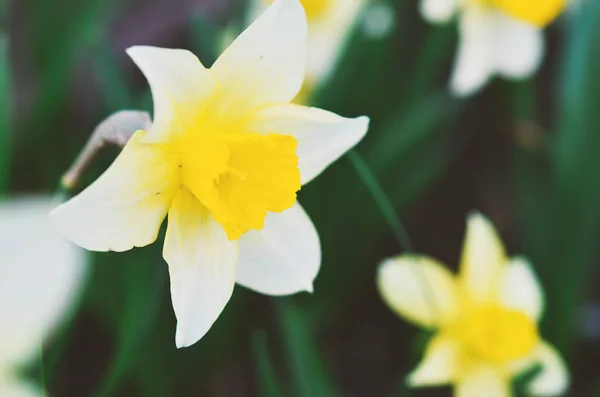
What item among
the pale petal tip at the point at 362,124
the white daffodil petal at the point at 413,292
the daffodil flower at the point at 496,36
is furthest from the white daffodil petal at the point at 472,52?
the pale petal tip at the point at 362,124

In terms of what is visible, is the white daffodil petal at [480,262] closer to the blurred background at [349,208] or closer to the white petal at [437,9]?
the blurred background at [349,208]

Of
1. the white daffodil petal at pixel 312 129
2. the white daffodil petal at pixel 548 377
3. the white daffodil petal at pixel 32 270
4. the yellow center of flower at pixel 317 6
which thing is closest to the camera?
the white daffodil petal at pixel 32 270

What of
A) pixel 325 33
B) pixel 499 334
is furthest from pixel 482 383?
pixel 325 33

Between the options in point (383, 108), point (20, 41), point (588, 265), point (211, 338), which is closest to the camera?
point (211, 338)

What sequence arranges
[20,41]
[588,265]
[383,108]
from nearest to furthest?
1. [588,265]
2. [383,108]
3. [20,41]

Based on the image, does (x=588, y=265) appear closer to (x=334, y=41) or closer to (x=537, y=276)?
(x=537, y=276)

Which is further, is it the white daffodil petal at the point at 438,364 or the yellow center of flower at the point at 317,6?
the yellow center of flower at the point at 317,6

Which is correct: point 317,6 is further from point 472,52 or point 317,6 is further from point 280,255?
point 280,255

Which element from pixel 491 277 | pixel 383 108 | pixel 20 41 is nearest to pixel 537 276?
pixel 491 277
